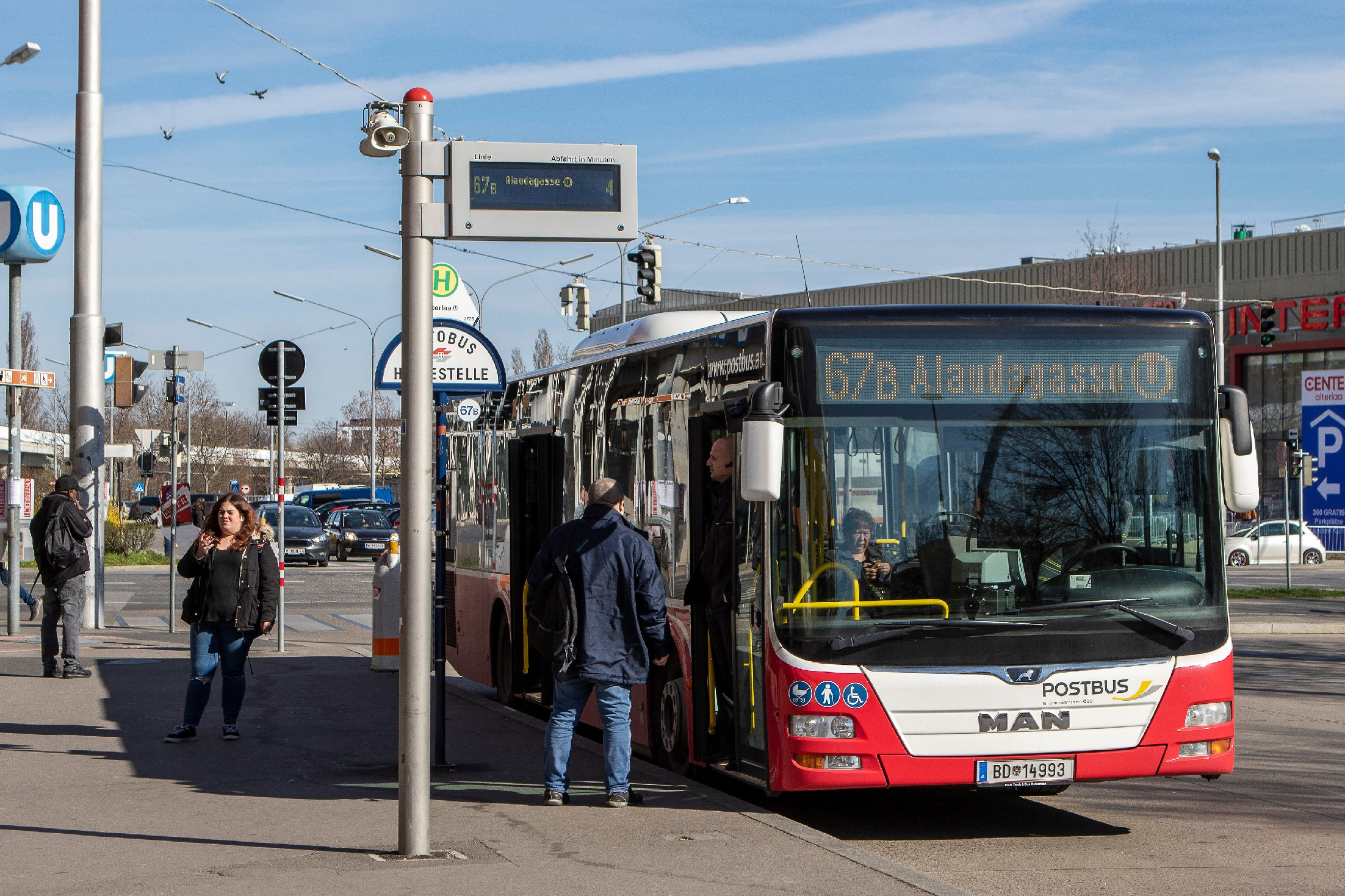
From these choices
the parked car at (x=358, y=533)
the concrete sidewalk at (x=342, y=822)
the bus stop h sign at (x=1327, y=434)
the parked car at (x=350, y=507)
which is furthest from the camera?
the parked car at (x=350, y=507)

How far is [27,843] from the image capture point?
734cm

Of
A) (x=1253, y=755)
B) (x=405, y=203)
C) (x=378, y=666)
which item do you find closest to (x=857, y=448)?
(x=405, y=203)

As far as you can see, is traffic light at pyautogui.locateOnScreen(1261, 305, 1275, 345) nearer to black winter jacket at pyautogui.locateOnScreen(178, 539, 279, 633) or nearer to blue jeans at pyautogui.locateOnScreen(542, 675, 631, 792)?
black winter jacket at pyautogui.locateOnScreen(178, 539, 279, 633)

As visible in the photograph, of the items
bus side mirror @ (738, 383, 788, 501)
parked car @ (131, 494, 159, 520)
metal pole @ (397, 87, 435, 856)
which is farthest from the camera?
parked car @ (131, 494, 159, 520)

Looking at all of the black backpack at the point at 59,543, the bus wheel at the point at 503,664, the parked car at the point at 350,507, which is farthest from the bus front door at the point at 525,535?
the parked car at the point at 350,507

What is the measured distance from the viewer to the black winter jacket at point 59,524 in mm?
14336

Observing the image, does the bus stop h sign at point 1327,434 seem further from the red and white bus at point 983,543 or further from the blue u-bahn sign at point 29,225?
the red and white bus at point 983,543

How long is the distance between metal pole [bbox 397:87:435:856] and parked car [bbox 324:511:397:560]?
35.4 metres

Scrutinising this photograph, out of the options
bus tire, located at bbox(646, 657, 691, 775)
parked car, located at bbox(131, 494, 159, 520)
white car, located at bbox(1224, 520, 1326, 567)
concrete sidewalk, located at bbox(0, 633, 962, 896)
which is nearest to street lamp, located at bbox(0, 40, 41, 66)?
concrete sidewalk, located at bbox(0, 633, 962, 896)

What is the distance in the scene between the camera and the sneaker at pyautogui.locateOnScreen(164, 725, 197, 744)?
10.6 metres

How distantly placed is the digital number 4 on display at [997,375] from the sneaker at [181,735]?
5305 mm

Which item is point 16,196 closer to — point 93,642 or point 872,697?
point 93,642

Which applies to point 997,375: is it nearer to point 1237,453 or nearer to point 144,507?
point 1237,453

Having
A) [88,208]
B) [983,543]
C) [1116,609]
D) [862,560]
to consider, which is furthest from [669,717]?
[88,208]
